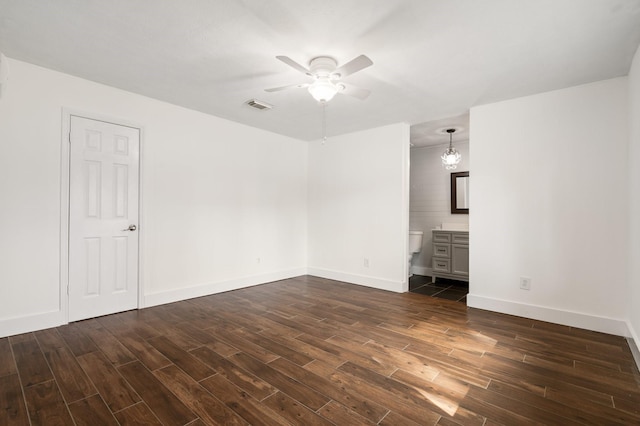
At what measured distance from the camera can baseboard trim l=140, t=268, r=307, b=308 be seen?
374 cm

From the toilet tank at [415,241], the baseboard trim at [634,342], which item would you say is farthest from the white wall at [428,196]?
the baseboard trim at [634,342]

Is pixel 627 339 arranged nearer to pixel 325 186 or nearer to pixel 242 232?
pixel 325 186

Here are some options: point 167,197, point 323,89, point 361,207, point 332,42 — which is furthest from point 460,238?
point 167,197

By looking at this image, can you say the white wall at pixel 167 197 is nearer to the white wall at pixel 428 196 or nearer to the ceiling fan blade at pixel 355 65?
the white wall at pixel 428 196

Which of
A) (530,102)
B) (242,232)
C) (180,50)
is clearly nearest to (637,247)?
(530,102)

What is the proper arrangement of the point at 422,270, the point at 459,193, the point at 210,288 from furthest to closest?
1. the point at 422,270
2. the point at 459,193
3. the point at 210,288

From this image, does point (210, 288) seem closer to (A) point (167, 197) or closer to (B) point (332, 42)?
(A) point (167, 197)

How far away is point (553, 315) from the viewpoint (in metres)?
3.24

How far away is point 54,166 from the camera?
304 centimetres

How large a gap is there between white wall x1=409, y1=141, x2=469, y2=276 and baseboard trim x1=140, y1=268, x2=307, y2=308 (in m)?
2.58

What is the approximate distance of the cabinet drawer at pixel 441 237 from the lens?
17.0 feet

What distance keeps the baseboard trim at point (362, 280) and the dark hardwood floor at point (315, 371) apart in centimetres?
110

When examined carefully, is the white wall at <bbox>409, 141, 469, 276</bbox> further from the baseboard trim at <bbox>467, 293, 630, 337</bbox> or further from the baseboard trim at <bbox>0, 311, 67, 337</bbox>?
the baseboard trim at <bbox>0, 311, 67, 337</bbox>

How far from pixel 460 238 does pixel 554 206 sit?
1.86 meters
